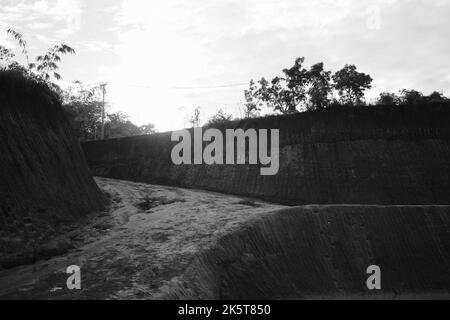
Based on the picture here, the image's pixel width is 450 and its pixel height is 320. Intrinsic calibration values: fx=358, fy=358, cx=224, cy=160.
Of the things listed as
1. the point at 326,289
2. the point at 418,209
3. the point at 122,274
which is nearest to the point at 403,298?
the point at 326,289

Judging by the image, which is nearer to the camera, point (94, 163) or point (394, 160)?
point (394, 160)

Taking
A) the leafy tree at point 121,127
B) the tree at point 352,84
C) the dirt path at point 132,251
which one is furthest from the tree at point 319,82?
the leafy tree at point 121,127

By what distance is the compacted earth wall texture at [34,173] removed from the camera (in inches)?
342

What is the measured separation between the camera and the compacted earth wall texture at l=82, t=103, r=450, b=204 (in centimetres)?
1866

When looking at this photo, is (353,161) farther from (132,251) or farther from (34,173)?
(34,173)

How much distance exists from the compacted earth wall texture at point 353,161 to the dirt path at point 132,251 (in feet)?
20.1

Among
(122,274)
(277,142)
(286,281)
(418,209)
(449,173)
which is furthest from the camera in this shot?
(277,142)

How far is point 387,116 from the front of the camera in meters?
21.0

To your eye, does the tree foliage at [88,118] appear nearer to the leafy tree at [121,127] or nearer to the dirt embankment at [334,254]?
the leafy tree at [121,127]

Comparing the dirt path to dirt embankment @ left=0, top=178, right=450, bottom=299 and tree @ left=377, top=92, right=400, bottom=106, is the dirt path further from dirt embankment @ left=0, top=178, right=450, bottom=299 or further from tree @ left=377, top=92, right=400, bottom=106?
tree @ left=377, top=92, right=400, bottom=106

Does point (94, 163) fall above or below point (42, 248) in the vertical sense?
above

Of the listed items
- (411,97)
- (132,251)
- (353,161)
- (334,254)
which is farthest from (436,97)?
(132,251)

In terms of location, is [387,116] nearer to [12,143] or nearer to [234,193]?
[234,193]

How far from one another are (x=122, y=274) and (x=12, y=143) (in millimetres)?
5599
